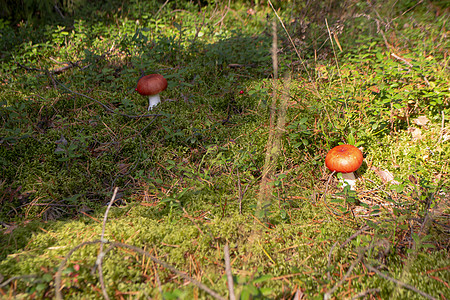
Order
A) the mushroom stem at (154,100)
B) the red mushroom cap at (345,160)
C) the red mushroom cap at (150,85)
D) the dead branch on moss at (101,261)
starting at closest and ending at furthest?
the dead branch on moss at (101,261)
the red mushroom cap at (345,160)
the red mushroom cap at (150,85)
the mushroom stem at (154,100)

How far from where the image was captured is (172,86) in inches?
152

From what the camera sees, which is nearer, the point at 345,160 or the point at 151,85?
the point at 345,160

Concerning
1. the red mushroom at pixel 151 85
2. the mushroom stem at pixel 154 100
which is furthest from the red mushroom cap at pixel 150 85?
the mushroom stem at pixel 154 100

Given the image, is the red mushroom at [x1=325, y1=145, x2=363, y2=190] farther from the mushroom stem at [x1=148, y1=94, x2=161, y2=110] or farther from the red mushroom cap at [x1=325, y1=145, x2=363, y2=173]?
the mushroom stem at [x1=148, y1=94, x2=161, y2=110]

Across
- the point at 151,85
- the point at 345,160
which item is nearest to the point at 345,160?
the point at 345,160

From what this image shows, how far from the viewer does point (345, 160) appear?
2.50 metres

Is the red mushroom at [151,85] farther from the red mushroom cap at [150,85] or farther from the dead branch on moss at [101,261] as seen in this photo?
the dead branch on moss at [101,261]

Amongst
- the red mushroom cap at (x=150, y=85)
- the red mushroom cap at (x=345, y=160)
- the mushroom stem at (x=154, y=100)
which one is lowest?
the mushroom stem at (x=154, y=100)

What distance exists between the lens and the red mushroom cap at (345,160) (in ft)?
8.20

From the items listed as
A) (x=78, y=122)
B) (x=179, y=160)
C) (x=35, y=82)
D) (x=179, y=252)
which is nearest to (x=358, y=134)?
(x=179, y=160)

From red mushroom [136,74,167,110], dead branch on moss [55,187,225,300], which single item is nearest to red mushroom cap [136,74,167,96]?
red mushroom [136,74,167,110]

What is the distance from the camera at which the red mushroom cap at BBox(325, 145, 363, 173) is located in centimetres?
250

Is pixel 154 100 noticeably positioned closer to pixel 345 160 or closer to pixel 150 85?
pixel 150 85

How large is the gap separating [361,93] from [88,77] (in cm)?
372
